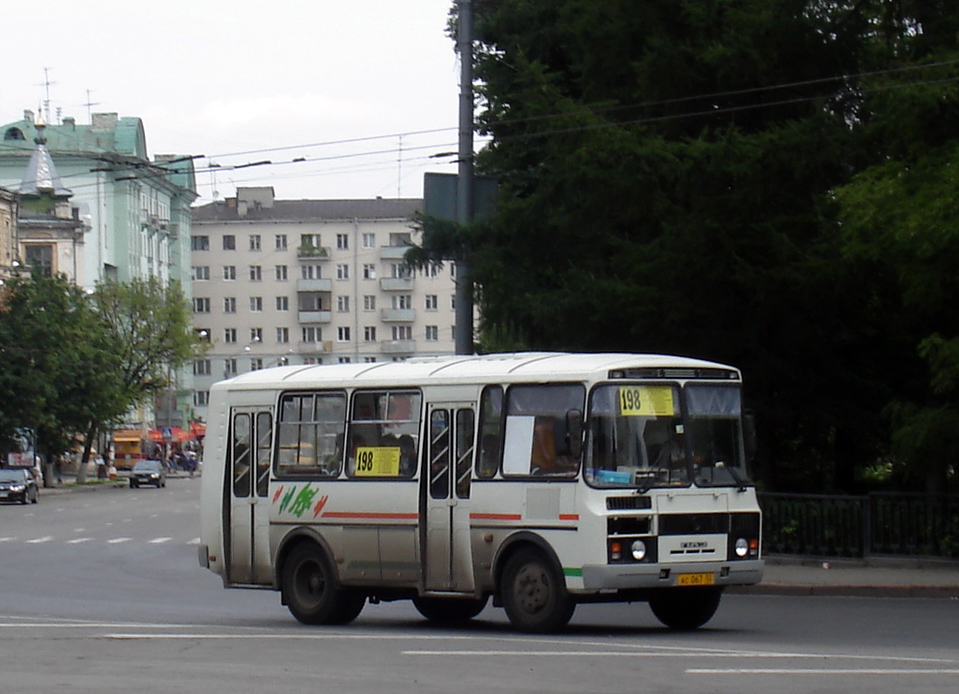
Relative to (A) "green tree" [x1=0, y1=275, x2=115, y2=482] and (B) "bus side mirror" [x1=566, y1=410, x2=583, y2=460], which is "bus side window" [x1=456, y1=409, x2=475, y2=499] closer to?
(B) "bus side mirror" [x1=566, y1=410, x2=583, y2=460]

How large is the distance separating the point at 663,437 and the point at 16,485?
54100mm

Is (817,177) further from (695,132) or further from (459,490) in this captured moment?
(459,490)

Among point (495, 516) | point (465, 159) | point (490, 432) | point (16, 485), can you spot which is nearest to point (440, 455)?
point (490, 432)

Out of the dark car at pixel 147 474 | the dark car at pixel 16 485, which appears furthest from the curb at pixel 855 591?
the dark car at pixel 147 474

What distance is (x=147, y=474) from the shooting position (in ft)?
308

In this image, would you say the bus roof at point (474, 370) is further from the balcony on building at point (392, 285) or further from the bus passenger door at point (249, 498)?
the balcony on building at point (392, 285)

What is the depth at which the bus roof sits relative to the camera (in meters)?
16.5

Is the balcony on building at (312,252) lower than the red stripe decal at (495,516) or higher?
higher

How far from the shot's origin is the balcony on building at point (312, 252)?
530ft

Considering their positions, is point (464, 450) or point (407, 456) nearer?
point (464, 450)

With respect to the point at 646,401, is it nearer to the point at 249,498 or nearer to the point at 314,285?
the point at 249,498

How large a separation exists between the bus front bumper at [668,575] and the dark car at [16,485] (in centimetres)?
5381

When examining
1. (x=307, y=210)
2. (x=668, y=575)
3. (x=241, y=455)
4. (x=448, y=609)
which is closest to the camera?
(x=668, y=575)

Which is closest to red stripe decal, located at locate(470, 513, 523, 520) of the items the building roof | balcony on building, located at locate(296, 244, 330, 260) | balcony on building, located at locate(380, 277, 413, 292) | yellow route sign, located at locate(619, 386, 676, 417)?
yellow route sign, located at locate(619, 386, 676, 417)
